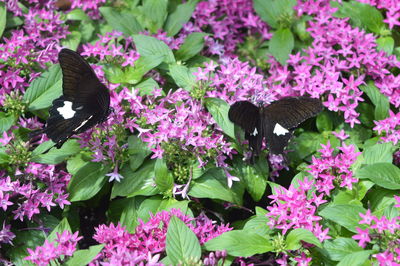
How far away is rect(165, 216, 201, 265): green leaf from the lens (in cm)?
227

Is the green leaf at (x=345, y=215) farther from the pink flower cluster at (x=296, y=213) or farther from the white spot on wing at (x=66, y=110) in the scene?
the white spot on wing at (x=66, y=110)

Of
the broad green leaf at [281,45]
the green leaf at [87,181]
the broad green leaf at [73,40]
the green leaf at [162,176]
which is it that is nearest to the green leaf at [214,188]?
the green leaf at [162,176]

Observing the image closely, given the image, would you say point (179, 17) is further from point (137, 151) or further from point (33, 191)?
point (33, 191)

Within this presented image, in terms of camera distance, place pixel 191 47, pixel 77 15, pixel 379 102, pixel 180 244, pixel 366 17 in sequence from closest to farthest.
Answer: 1. pixel 180 244
2. pixel 379 102
3. pixel 191 47
4. pixel 366 17
5. pixel 77 15

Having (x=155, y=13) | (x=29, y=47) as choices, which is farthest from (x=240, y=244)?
(x=155, y=13)

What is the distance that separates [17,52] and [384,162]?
203cm

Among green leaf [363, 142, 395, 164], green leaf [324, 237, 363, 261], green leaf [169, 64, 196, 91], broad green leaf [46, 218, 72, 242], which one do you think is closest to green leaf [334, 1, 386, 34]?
green leaf [363, 142, 395, 164]

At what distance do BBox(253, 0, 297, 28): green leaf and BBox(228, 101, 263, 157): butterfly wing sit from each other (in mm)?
1229

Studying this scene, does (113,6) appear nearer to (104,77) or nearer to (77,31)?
(77,31)

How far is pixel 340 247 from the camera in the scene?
7.88 ft

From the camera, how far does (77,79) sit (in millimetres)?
2703

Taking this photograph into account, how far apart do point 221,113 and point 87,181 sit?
0.76 meters

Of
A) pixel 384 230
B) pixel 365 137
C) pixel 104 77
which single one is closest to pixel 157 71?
pixel 104 77

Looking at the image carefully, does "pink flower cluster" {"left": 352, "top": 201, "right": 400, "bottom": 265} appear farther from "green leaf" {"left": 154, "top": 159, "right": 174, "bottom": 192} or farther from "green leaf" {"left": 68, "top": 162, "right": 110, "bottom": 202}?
"green leaf" {"left": 68, "top": 162, "right": 110, "bottom": 202}
